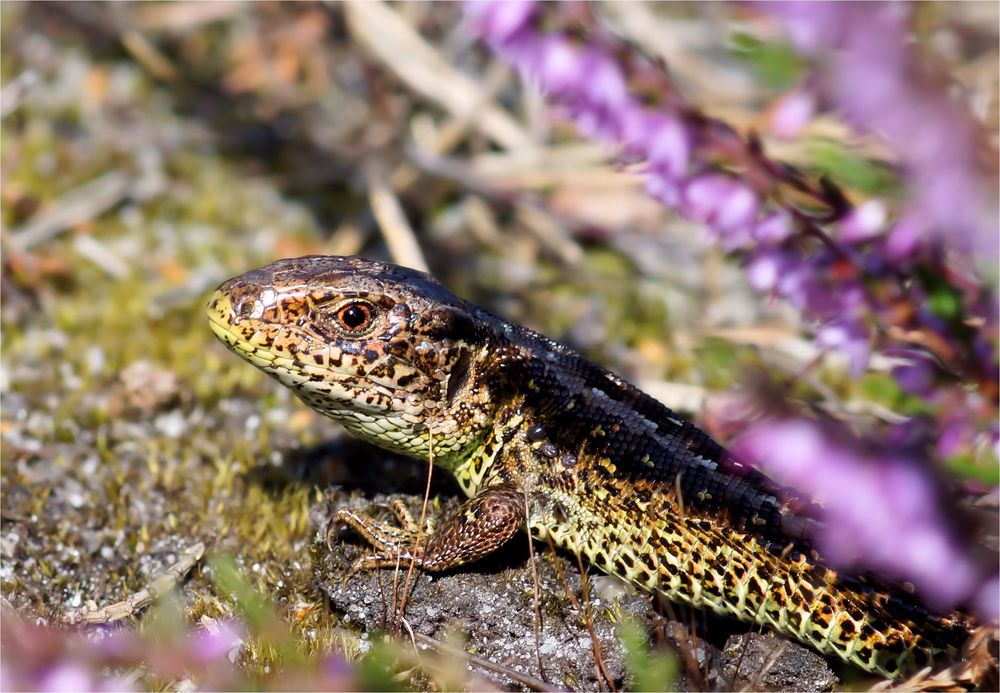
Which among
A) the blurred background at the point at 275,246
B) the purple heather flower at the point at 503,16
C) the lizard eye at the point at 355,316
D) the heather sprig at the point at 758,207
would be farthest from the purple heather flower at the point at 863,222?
the lizard eye at the point at 355,316

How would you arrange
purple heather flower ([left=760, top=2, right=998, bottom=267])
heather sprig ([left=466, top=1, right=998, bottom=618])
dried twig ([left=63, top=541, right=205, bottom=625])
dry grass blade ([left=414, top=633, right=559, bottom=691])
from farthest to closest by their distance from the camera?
dried twig ([left=63, top=541, right=205, bottom=625]), heather sprig ([left=466, top=1, right=998, bottom=618]), dry grass blade ([left=414, top=633, right=559, bottom=691]), purple heather flower ([left=760, top=2, right=998, bottom=267])

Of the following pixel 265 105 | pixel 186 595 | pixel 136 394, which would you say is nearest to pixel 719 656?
pixel 186 595

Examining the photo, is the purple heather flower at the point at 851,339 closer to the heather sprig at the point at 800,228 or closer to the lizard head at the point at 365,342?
the heather sprig at the point at 800,228

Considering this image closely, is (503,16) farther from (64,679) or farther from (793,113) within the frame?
(64,679)

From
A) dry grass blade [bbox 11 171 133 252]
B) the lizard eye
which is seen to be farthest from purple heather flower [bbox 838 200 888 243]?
dry grass blade [bbox 11 171 133 252]

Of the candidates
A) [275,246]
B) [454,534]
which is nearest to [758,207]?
[454,534]

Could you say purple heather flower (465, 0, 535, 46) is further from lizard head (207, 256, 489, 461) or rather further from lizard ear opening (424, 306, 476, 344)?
lizard ear opening (424, 306, 476, 344)

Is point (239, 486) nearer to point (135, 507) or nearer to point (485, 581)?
point (135, 507)
